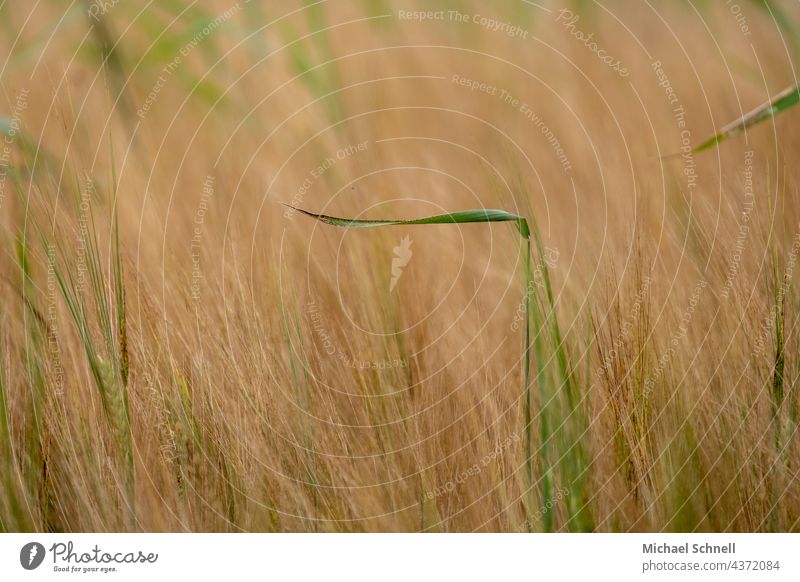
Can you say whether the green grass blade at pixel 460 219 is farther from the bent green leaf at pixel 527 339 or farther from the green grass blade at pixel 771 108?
the green grass blade at pixel 771 108

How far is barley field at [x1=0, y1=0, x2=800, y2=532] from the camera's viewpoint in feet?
3.44

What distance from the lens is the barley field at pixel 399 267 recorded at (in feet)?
3.44

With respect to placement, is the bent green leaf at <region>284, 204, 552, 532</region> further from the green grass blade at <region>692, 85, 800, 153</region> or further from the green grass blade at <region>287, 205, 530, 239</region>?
the green grass blade at <region>692, 85, 800, 153</region>

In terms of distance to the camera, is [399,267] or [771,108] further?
[399,267]

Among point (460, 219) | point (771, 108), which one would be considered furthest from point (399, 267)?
point (771, 108)

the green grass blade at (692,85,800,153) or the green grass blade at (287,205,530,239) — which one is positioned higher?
the green grass blade at (692,85,800,153)

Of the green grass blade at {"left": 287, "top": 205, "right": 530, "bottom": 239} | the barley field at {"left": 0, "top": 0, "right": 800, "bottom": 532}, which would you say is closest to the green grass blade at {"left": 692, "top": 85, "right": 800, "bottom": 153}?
the barley field at {"left": 0, "top": 0, "right": 800, "bottom": 532}

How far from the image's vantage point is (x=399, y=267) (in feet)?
3.78

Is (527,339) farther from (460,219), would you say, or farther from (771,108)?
(771,108)

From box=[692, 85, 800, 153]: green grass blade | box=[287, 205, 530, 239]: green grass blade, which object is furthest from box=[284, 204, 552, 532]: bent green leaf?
box=[692, 85, 800, 153]: green grass blade

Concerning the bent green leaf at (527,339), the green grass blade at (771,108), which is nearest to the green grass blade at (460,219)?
the bent green leaf at (527,339)

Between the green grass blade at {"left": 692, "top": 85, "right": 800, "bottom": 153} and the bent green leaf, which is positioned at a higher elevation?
the green grass blade at {"left": 692, "top": 85, "right": 800, "bottom": 153}

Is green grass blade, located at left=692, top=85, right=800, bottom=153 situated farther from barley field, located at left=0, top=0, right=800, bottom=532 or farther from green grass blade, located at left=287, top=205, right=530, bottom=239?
green grass blade, located at left=287, top=205, right=530, bottom=239

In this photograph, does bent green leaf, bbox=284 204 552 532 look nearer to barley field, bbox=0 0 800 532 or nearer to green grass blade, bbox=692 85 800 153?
barley field, bbox=0 0 800 532
